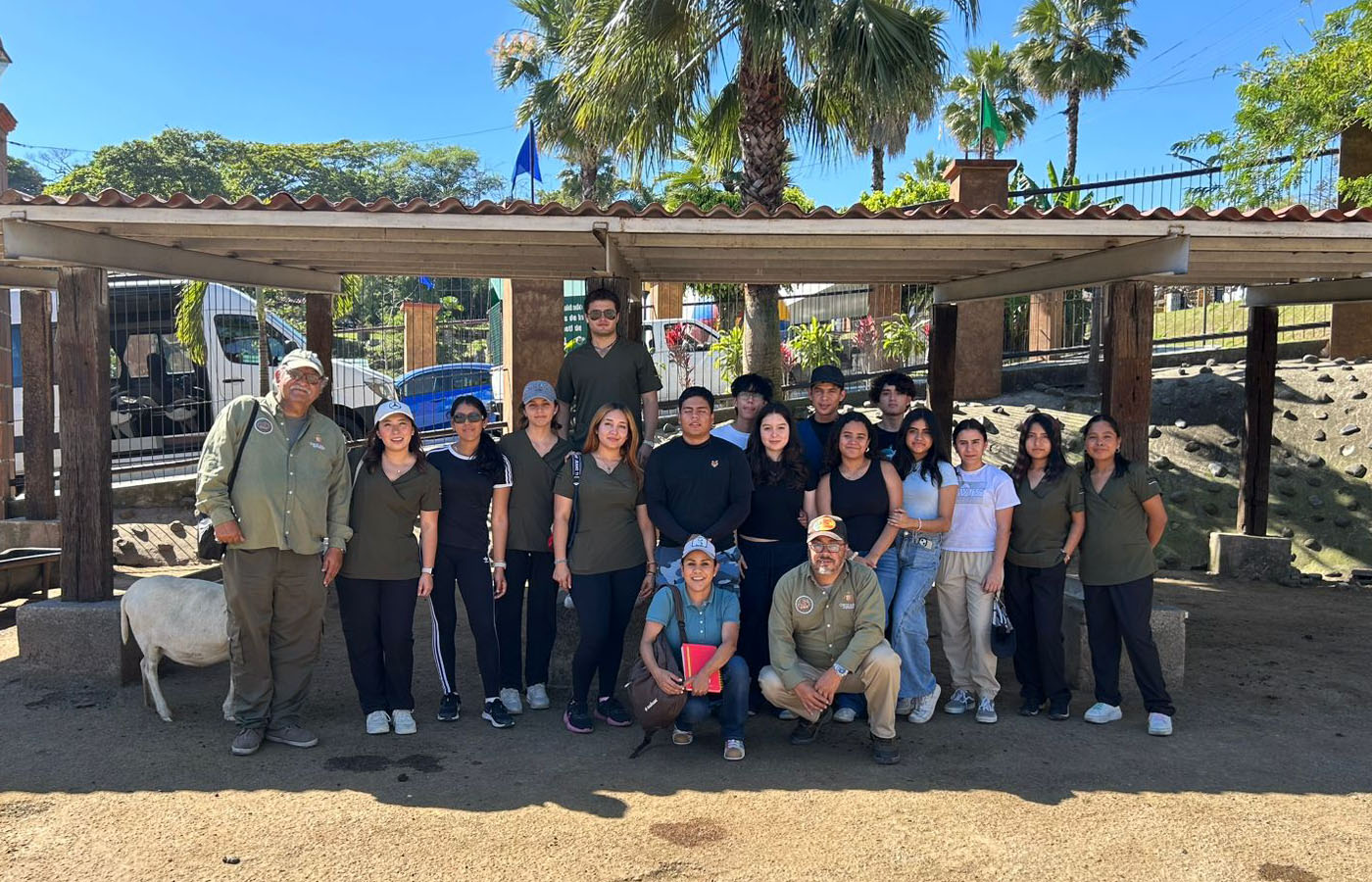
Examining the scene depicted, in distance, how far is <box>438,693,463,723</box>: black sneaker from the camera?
5219mm

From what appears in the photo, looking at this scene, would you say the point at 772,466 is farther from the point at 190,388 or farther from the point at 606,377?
→ the point at 190,388

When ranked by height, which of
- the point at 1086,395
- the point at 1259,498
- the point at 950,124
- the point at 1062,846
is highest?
the point at 950,124

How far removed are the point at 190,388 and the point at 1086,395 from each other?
1164cm

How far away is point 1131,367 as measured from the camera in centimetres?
627

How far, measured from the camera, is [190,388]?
1246cm

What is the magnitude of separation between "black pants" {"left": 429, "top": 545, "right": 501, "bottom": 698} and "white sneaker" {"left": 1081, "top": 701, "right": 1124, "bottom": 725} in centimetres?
307

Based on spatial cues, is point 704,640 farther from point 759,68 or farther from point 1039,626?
point 759,68

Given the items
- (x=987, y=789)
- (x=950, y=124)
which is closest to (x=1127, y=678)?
(x=987, y=789)

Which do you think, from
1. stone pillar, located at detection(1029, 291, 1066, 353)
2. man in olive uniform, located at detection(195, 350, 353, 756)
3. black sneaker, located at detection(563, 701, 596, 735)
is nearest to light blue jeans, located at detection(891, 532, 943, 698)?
black sneaker, located at detection(563, 701, 596, 735)

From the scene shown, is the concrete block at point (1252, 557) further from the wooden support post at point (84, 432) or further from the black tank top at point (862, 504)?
the wooden support post at point (84, 432)

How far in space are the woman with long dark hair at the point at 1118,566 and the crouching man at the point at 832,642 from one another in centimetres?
130

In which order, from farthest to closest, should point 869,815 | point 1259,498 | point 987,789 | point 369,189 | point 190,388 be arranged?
1. point 369,189
2. point 190,388
3. point 1259,498
4. point 987,789
5. point 869,815

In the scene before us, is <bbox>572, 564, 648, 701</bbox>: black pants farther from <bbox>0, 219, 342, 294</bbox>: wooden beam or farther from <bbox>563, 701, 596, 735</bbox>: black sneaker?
<bbox>0, 219, 342, 294</bbox>: wooden beam

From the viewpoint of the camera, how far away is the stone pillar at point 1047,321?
15.9 m
